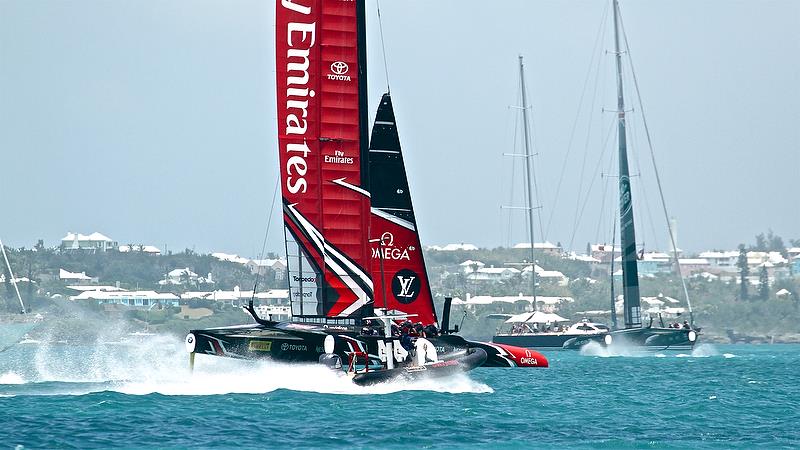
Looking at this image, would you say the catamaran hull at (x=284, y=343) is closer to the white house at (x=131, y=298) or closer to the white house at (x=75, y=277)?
the white house at (x=131, y=298)

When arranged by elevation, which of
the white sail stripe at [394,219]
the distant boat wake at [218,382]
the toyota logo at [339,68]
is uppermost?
the toyota logo at [339,68]

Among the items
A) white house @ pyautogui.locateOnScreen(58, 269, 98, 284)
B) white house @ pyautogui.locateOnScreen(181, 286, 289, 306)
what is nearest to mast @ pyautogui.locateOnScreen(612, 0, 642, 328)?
white house @ pyautogui.locateOnScreen(181, 286, 289, 306)

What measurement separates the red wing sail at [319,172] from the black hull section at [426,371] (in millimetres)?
2795

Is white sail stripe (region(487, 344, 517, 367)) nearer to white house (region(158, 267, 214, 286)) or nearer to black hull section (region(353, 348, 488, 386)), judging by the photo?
black hull section (region(353, 348, 488, 386))

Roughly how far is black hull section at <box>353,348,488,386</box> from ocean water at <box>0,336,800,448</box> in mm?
353

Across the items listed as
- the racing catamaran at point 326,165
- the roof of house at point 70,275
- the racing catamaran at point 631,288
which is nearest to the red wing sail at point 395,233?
the racing catamaran at point 326,165

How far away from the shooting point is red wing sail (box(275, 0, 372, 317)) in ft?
113

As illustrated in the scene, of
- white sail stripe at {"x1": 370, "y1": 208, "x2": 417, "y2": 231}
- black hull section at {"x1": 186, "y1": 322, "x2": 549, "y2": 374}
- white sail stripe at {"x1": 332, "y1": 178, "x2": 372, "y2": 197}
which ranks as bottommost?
black hull section at {"x1": 186, "y1": 322, "x2": 549, "y2": 374}

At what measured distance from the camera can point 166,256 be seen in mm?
155375

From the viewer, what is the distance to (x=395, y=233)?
4169 centimetres

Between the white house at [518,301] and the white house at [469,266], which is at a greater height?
the white house at [469,266]

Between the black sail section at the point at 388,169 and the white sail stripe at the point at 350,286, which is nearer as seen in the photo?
the white sail stripe at the point at 350,286

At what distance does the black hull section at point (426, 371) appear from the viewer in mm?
30797

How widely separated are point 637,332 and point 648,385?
26904mm
